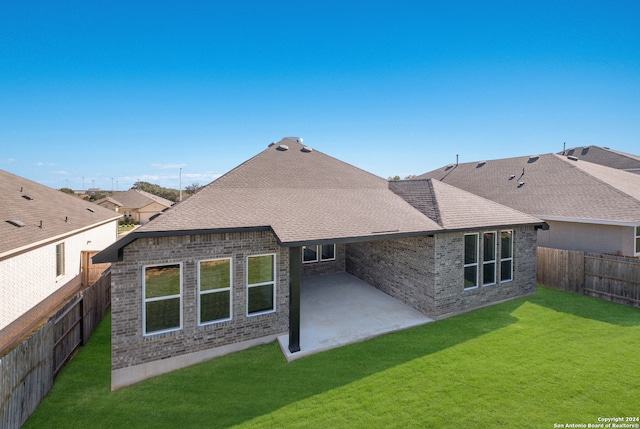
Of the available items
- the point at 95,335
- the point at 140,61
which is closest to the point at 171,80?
the point at 140,61

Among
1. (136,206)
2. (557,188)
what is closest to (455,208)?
(557,188)

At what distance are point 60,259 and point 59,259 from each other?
84 millimetres

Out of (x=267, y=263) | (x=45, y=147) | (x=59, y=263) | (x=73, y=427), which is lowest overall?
(x=73, y=427)

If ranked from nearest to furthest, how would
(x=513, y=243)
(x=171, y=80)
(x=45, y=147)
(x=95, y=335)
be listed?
(x=95, y=335) < (x=513, y=243) < (x=171, y=80) < (x=45, y=147)

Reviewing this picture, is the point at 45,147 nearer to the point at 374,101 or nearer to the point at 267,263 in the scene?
the point at 374,101

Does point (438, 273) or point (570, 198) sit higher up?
point (570, 198)

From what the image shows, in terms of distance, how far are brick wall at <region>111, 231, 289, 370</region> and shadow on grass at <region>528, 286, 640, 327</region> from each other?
31.4 feet

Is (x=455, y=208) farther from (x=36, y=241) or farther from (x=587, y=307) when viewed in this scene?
(x=36, y=241)

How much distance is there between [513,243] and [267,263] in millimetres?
9131

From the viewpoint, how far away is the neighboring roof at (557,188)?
12.5 metres

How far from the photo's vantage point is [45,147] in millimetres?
33188

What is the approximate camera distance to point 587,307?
9.98 metres

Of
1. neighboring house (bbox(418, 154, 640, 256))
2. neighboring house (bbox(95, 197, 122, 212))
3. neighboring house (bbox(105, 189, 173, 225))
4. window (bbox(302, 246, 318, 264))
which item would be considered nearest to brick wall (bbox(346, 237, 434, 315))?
window (bbox(302, 246, 318, 264))

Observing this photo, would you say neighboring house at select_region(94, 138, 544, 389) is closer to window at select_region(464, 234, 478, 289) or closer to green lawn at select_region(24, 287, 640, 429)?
window at select_region(464, 234, 478, 289)
